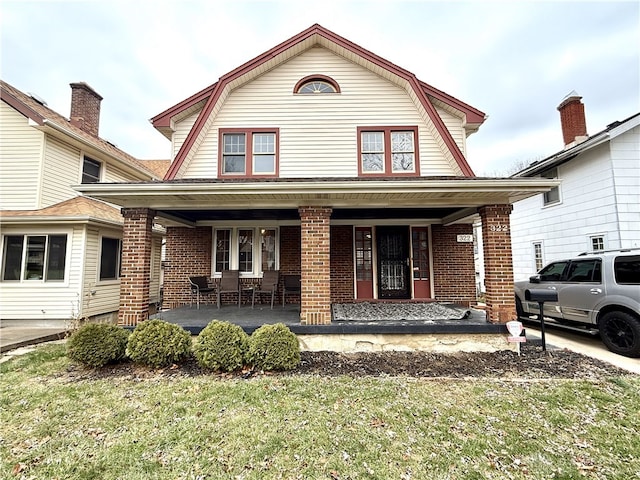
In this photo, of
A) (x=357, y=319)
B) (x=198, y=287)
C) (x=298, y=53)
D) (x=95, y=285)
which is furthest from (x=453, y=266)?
(x=95, y=285)

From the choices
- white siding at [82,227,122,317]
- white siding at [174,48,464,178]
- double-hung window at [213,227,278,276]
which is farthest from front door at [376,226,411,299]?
white siding at [82,227,122,317]

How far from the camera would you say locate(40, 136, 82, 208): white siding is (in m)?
8.20

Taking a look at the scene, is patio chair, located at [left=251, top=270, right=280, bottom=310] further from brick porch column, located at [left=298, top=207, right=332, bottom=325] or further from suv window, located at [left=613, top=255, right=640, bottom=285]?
suv window, located at [left=613, top=255, right=640, bottom=285]

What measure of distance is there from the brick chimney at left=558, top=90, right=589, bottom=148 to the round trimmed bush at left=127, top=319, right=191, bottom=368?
13.5m

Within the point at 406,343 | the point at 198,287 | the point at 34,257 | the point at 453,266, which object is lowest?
the point at 406,343

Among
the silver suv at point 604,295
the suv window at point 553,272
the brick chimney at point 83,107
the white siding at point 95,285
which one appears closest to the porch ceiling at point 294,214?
the suv window at point 553,272

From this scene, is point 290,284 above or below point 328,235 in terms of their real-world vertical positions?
below

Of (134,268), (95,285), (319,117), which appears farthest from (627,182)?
(95,285)

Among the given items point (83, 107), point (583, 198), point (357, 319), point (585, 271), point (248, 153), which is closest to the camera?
point (357, 319)

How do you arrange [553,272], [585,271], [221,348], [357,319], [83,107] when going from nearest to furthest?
[221,348]
[357,319]
[585,271]
[553,272]
[83,107]

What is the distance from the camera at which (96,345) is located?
4492 mm

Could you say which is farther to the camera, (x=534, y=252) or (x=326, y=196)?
(x=534, y=252)

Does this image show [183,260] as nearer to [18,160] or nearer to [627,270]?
[18,160]

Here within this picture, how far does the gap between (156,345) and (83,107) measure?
10874 mm
